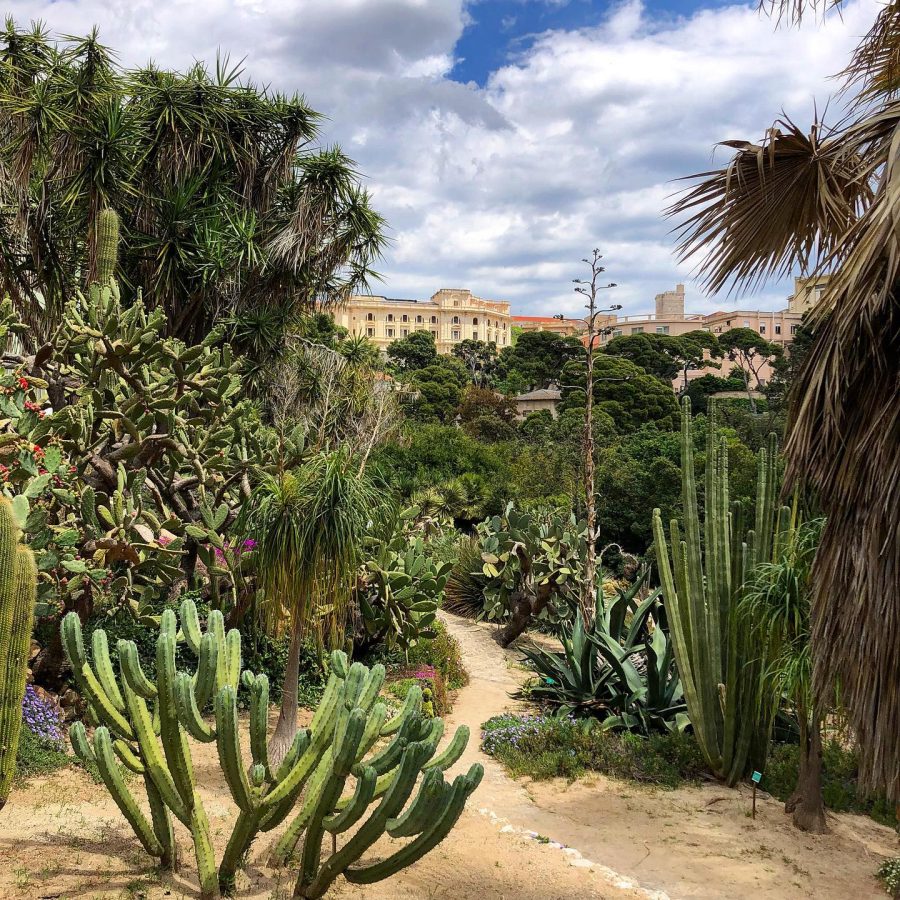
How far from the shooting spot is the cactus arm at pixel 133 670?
13.0 feet

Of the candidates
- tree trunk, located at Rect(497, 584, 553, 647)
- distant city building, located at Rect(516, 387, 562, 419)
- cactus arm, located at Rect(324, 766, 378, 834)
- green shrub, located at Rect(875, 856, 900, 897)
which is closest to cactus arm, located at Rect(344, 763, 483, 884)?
cactus arm, located at Rect(324, 766, 378, 834)

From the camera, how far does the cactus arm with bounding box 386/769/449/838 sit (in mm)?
3713

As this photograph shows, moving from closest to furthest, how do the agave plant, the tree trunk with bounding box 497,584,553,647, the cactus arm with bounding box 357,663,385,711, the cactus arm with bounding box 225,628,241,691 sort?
the cactus arm with bounding box 357,663,385,711 → the cactus arm with bounding box 225,628,241,691 → the agave plant → the tree trunk with bounding box 497,584,553,647

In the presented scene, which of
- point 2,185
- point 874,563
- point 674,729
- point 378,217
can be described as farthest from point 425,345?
point 874,563

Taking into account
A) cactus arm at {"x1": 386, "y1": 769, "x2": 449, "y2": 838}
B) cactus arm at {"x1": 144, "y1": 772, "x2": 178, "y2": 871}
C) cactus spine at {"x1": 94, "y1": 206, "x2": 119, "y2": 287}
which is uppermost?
cactus spine at {"x1": 94, "y1": 206, "x2": 119, "y2": 287}

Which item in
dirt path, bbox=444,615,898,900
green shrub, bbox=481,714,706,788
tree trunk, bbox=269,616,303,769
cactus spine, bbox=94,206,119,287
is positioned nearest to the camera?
dirt path, bbox=444,615,898,900

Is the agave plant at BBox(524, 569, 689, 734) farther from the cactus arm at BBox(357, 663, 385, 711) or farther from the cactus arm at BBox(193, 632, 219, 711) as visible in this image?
the cactus arm at BBox(193, 632, 219, 711)

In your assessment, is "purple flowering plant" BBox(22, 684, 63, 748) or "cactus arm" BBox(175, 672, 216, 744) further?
"purple flowering plant" BBox(22, 684, 63, 748)

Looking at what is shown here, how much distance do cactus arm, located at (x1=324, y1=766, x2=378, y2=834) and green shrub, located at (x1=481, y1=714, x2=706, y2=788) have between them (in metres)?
3.34

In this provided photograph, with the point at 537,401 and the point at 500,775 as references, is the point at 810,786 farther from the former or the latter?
the point at 537,401

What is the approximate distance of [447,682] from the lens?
9.45 meters

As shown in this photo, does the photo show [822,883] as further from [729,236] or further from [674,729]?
[729,236]

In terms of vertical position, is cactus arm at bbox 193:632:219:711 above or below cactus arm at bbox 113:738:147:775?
above

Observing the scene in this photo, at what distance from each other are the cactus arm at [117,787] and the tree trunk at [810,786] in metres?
4.31
